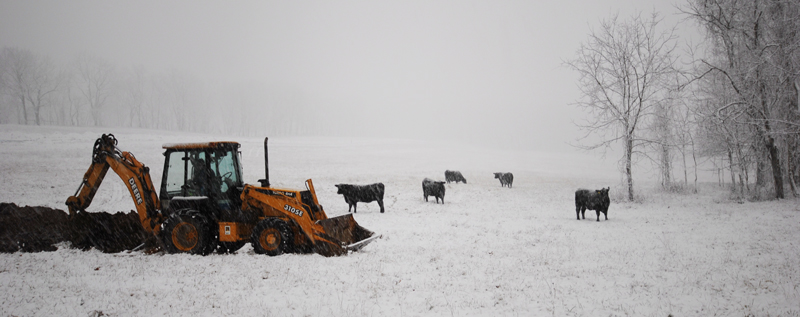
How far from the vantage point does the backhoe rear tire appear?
7.88m

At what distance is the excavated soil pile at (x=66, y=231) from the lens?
826 centimetres

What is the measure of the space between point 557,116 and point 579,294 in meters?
175

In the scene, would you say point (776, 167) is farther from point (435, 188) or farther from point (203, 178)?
point (203, 178)

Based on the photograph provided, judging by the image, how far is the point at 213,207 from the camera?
27.3 feet

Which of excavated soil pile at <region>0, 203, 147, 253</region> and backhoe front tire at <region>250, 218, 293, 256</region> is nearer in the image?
backhoe front tire at <region>250, 218, 293, 256</region>

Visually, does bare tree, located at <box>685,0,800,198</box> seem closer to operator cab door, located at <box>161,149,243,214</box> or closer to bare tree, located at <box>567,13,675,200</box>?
bare tree, located at <box>567,13,675,200</box>

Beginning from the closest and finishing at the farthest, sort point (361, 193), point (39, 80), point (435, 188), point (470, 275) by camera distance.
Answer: point (470, 275), point (361, 193), point (435, 188), point (39, 80)

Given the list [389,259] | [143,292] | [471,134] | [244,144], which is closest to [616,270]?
[389,259]

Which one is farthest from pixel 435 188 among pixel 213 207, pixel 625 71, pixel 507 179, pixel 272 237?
pixel 625 71

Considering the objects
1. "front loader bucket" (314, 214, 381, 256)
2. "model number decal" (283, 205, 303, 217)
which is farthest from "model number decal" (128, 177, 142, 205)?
"front loader bucket" (314, 214, 381, 256)

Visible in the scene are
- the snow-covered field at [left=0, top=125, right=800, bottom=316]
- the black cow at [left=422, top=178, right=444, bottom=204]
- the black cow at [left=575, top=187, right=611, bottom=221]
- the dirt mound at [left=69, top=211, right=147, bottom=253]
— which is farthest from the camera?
the black cow at [left=422, top=178, right=444, bottom=204]

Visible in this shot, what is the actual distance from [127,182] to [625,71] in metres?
24.1

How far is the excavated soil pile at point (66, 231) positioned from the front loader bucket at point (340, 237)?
452 cm

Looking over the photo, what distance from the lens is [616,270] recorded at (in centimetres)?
722
